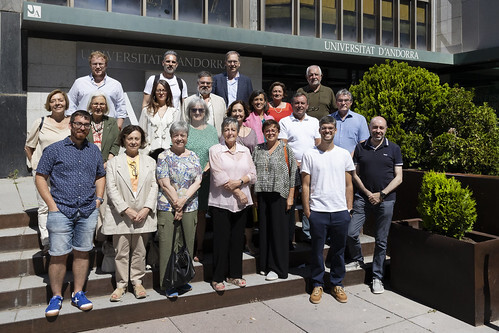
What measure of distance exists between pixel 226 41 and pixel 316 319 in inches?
337

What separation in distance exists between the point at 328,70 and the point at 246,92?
928cm

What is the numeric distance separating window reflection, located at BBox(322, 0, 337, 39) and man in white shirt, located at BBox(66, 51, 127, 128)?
10523 mm

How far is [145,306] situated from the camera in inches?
170

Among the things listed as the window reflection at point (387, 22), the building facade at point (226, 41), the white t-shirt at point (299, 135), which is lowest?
the white t-shirt at point (299, 135)

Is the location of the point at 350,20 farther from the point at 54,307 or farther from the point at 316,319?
the point at 54,307

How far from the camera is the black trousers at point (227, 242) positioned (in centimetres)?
476

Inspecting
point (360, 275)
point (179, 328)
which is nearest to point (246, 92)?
point (360, 275)

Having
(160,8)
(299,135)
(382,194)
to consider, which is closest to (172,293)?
(299,135)

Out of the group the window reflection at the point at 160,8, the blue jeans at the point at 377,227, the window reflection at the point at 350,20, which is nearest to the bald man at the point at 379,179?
the blue jeans at the point at 377,227

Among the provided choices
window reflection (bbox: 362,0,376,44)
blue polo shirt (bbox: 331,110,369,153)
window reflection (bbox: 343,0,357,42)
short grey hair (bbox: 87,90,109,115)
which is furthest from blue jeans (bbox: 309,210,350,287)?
window reflection (bbox: 362,0,376,44)

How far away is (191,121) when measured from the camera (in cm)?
511

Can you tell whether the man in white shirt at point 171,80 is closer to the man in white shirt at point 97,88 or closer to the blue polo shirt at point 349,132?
the man in white shirt at point 97,88

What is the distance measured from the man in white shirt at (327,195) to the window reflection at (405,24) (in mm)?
12931

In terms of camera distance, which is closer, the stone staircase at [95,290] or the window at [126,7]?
the stone staircase at [95,290]
